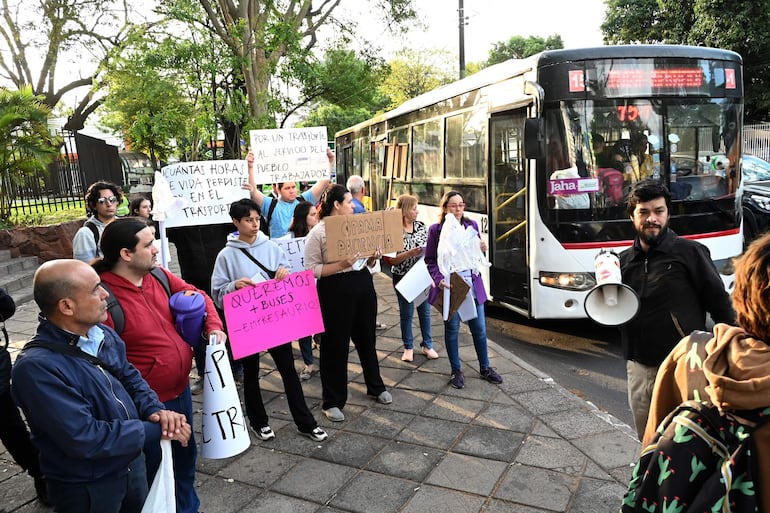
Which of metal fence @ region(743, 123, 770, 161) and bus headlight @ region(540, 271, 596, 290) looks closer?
bus headlight @ region(540, 271, 596, 290)

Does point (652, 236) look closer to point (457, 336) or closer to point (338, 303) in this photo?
point (338, 303)

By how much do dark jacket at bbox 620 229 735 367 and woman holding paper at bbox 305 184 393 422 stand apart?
2068 mm

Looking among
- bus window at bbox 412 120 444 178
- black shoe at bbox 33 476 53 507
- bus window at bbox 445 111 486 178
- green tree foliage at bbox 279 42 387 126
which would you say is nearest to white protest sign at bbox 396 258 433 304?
bus window at bbox 445 111 486 178

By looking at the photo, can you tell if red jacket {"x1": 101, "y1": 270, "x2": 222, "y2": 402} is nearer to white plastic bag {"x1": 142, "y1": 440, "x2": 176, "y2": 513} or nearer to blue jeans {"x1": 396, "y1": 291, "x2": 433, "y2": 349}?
white plastic bag {"x1": 142, "y1": 440, "x2": 176, "y2": 513}

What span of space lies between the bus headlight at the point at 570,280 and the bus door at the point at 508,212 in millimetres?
331

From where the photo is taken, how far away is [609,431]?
13.5 feet

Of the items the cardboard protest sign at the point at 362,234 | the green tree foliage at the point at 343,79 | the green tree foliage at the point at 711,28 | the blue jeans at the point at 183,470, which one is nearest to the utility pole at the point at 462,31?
the green tree foliage at the point at 343,79

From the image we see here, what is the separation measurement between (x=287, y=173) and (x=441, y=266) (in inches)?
84.8

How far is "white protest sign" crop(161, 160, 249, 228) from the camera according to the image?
217 inches

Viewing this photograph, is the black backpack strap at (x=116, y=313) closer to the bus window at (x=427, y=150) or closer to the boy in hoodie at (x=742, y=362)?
the boy in hoodie at (x=742, y=362)

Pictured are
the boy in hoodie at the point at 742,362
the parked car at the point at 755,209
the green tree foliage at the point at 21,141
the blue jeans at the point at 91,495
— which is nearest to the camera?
the boy in hoodie at the point at 742,362

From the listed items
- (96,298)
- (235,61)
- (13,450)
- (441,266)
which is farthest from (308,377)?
(235,61)

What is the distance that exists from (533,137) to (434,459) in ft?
12.0

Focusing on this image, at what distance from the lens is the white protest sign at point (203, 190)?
5.51 meters
